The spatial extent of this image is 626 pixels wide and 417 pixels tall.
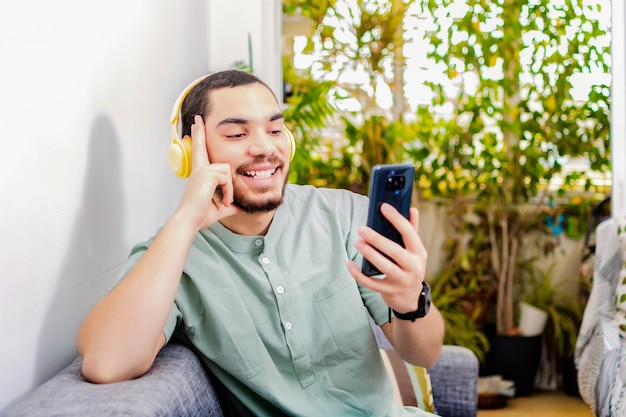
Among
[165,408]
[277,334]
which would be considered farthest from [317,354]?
[165,408]

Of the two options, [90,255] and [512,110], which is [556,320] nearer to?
[512,110]

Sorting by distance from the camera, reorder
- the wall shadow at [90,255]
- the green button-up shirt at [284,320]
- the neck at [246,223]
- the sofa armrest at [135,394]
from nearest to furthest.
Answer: the sofa armrest at [135,394]
the wall shadow at [90,255]
the green button-up shirt at [284,320]
the neck at [246,223]

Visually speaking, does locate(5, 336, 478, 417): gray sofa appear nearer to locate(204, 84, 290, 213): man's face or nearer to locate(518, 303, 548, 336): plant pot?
locate(204, 84, 290, 213): man's face

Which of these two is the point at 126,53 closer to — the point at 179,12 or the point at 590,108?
the point at 179,12

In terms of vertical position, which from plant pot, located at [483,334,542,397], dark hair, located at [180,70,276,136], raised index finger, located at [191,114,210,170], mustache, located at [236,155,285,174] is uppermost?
dark hair, located at [180,70,276,136]

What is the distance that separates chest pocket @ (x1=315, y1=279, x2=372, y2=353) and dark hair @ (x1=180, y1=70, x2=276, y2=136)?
1.47 feet

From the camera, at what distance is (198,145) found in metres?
1.50

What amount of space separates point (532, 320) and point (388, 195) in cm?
277

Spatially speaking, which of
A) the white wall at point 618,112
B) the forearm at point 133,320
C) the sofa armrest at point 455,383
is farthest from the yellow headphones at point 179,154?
the white wall at point 618,112

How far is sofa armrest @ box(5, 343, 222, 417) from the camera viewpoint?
42.4 inches

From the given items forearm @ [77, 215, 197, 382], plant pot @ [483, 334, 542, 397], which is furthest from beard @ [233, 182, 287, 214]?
plant pot @ [483, 334, 542, 397]

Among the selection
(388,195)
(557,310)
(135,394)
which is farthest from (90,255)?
(557,310)

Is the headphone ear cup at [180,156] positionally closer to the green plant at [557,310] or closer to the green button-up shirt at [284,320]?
the green button-up shirt at [284,320]

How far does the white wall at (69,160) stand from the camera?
1.15 metres
